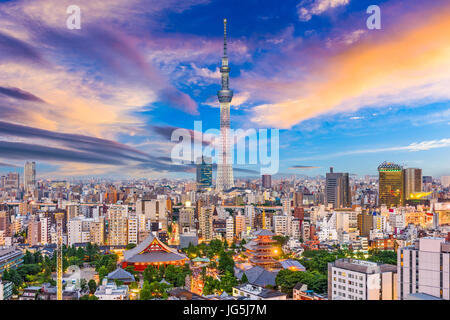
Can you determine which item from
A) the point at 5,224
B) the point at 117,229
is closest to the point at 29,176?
the point at 117,229

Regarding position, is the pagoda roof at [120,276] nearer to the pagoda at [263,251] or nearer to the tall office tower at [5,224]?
the pagoda at [263,251]

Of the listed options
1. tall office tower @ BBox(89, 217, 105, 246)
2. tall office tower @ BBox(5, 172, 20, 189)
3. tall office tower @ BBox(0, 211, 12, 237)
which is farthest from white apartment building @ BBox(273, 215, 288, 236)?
tall office tower @ BBox(0, 211, 12, 237)

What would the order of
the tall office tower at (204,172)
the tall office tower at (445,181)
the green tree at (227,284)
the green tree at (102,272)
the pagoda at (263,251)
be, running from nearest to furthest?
the green tree at (227,284), the green tree at (102,272), the pagoda at (263,251), the tall office tower at (204,172), the tall office tower at (445,181)

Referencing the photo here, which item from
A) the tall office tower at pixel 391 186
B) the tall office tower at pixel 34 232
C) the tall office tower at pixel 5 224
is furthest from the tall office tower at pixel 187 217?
the tall office tower at pixel 391 186

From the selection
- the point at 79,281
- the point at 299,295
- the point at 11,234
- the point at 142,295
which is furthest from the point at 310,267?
the point at 11,234

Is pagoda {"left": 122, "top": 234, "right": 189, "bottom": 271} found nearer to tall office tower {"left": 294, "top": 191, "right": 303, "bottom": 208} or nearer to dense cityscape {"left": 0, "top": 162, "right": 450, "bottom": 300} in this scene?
dense cityscape {"left": 0, "top": 162, "right": 450, "bottom": 300}

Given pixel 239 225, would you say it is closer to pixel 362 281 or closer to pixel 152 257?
pixel 152 257
